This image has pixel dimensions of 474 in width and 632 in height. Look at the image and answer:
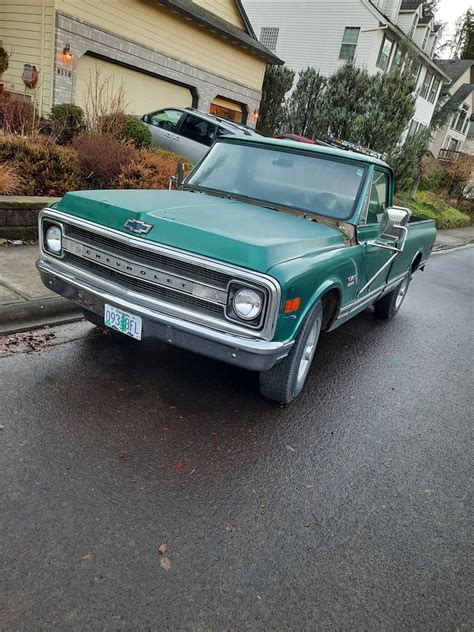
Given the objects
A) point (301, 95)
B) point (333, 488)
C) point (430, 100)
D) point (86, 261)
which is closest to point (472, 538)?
point (333, 488)

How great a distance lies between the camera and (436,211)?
23734mm

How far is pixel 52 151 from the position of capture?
7.34 metres

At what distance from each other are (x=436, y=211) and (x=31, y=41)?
19.1m

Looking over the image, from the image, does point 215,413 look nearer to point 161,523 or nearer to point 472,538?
point 161,523

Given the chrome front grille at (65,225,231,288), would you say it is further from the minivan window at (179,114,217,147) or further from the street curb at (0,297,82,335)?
the minivan window at (179,114,217,147)

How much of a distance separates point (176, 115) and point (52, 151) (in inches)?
198

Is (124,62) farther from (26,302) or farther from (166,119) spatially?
(26,302)

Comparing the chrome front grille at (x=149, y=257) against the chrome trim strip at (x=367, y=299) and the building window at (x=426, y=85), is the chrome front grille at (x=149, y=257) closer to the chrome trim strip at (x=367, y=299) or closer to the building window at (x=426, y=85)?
the chrome trim strip at (x=367, y=299)

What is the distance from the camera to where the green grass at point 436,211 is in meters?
22.4

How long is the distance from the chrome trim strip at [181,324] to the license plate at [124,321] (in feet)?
0.18

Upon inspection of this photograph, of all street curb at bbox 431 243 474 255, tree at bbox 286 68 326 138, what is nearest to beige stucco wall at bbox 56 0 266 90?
tree at bbox 286 68 326 138

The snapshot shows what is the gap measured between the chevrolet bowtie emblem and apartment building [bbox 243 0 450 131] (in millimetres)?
23605

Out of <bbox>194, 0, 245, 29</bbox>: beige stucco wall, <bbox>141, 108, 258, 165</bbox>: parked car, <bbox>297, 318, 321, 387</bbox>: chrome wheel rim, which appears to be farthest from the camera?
<bbox>194, 0, 245, 29</bbox>: beige stucco wall

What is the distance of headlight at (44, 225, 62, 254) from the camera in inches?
144
